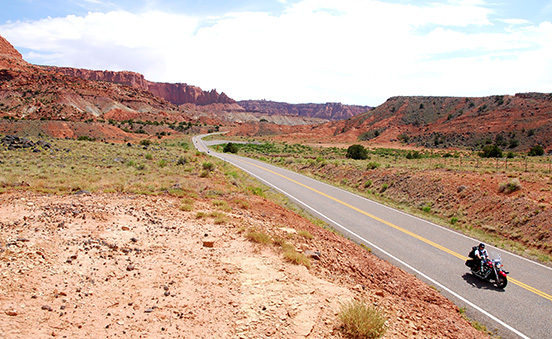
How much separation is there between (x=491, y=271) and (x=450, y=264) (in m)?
1.60

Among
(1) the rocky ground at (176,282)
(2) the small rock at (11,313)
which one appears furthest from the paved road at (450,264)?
(2) the small rock at (11,313)

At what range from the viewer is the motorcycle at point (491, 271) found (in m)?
9.14

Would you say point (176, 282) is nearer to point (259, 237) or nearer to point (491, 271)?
point (259, 237)

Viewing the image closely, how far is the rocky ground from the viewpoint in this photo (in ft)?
17.1

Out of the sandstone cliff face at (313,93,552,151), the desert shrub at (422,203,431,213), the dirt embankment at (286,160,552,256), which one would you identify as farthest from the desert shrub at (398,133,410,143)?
the desert shrub at (422,203,431,213)

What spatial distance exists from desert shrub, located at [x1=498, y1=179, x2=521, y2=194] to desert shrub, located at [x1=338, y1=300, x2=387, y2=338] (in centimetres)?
1603

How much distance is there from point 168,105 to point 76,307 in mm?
159619

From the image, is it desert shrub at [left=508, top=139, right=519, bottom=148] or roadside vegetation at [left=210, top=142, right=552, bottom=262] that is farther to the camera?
desert shrub at [left=508, top=139, right=519, bottom=148]

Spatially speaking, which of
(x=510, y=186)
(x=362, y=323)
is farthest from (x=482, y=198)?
(x=362, y=323)

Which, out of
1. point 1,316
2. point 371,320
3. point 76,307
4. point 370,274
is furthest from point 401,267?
point 1,316

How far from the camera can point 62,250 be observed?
281 inches

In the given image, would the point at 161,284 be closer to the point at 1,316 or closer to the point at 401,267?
the point at 1,316

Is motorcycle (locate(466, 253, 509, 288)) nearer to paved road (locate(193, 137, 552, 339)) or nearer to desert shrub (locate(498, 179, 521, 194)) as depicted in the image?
paved road (locate(193, 137, 552, 339))


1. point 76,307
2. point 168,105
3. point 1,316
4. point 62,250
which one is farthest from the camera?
point 168,105
